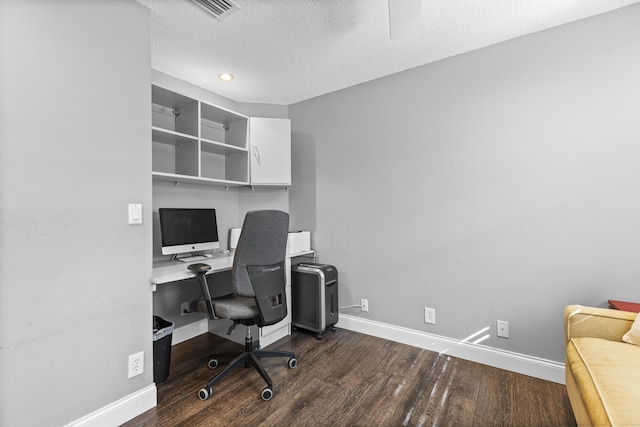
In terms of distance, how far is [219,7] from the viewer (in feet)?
5.82

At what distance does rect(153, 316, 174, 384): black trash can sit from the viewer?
1.92 metres

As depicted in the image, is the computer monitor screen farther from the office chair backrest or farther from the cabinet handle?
the office chair backrest

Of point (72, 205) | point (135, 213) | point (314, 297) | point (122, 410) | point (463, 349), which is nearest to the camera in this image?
point (72, 205)

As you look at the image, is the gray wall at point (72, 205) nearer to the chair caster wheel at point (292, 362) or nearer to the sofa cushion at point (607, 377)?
the chair caster wheel at point (292, 362)

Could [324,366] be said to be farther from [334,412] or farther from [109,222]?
[109,222]

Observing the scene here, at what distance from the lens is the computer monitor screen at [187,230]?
235cm

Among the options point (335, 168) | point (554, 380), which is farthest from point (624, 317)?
point (335, 168)

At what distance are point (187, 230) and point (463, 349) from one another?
99.1 inches

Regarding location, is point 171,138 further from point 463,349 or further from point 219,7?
point 463,349

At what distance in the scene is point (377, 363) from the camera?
2.27m

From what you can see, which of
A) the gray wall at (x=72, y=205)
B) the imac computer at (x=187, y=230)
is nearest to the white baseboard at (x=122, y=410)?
the gray wall at (x=72, y=205)

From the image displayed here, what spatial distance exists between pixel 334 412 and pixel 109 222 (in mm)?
1705

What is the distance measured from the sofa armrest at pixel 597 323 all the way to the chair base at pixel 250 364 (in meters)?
1.76

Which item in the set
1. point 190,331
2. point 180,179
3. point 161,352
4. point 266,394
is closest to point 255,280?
point 266,394
